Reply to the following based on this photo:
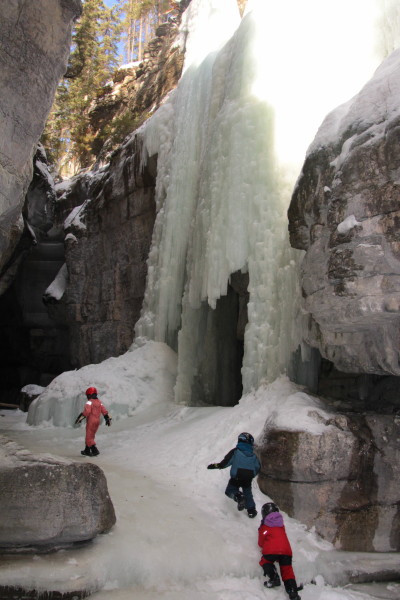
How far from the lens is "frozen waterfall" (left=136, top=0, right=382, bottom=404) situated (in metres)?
8.59

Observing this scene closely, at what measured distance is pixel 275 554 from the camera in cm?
436

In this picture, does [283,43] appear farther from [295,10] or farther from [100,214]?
[100,214]

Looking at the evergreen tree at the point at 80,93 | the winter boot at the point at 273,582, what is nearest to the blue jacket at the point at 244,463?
the winter boot at the point at 273,582

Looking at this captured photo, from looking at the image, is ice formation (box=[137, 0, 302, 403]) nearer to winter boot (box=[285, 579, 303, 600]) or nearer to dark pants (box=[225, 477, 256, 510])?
dark pants (box=[225, 477, 256, 510])

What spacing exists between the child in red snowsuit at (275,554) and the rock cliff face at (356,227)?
2655 mm

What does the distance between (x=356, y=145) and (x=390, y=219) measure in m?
1.14

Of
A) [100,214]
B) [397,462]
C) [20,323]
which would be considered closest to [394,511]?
[397,462]

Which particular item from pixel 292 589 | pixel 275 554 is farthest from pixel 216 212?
pixel 292 589

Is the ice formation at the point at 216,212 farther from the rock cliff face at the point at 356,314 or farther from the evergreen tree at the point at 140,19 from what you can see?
the evergreen tree at the point at 140,19

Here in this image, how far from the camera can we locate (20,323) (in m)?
21.9

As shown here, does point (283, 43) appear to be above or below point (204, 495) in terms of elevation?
above

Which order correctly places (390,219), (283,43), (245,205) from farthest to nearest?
(283,43) → (245,205) → (390,219)

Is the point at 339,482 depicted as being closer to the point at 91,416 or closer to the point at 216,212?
the point at 91,416

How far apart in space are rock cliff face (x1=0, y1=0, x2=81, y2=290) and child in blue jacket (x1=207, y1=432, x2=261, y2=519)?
12.3ft
